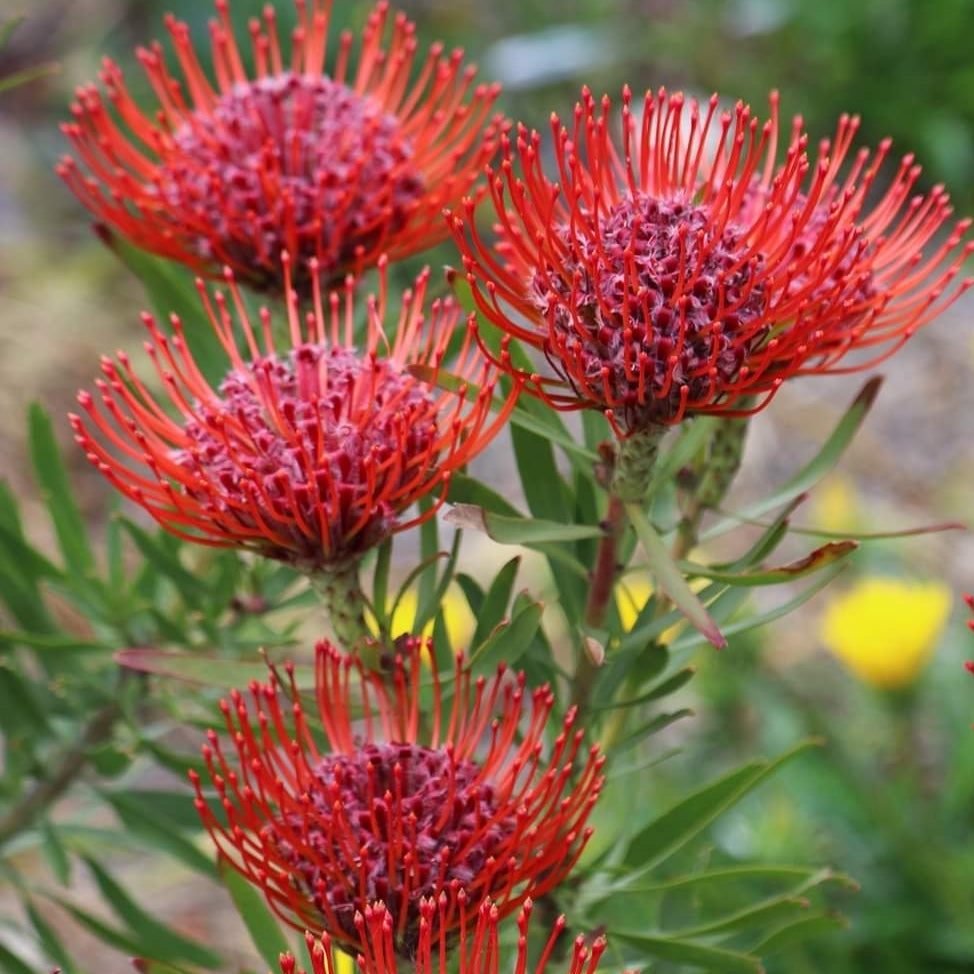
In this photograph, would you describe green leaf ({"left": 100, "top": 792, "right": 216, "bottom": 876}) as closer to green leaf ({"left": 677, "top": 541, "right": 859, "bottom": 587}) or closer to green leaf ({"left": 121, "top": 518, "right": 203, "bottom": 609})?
green leaf ({"left": 121, "top": 518, "right": 203, "bottom": 609})

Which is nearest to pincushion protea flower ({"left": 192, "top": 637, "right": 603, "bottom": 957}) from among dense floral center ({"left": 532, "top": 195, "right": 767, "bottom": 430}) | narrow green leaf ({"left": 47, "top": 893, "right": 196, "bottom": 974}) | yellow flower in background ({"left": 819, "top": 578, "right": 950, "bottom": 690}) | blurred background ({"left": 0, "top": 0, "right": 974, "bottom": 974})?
dense floral center ({"left": 532, "top": 195, "right": 767, "bottom": 430})

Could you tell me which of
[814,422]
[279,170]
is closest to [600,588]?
[279,170]

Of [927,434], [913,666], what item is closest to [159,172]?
[913,666]

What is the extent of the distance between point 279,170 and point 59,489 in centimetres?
22

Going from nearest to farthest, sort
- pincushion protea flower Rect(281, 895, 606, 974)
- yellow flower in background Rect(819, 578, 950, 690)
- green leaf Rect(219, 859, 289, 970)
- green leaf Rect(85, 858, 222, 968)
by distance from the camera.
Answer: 1. pincushion protea flower Rect(281, 895, 606, 974)
2. green leaf Rect(219, 859, 289, 970)
3. green leaf Rect(85, 858, 222, 968)
4. yellow flower in background Rect(819, 578, 950, 690)

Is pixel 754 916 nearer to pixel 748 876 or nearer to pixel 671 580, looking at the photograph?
pixel 748 876

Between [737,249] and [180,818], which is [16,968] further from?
[737,249]

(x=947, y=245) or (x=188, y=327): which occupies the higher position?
(x=188, y=327)

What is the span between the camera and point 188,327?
659mm

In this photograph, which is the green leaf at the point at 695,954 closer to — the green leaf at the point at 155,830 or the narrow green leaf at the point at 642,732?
the narrow green leaf at the point at 642,732

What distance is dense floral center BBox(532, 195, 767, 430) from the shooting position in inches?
18.5

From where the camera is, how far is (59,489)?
75 centimetres

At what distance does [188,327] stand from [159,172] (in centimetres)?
7

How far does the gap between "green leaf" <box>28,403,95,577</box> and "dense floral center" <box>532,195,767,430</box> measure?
0.36 metres
